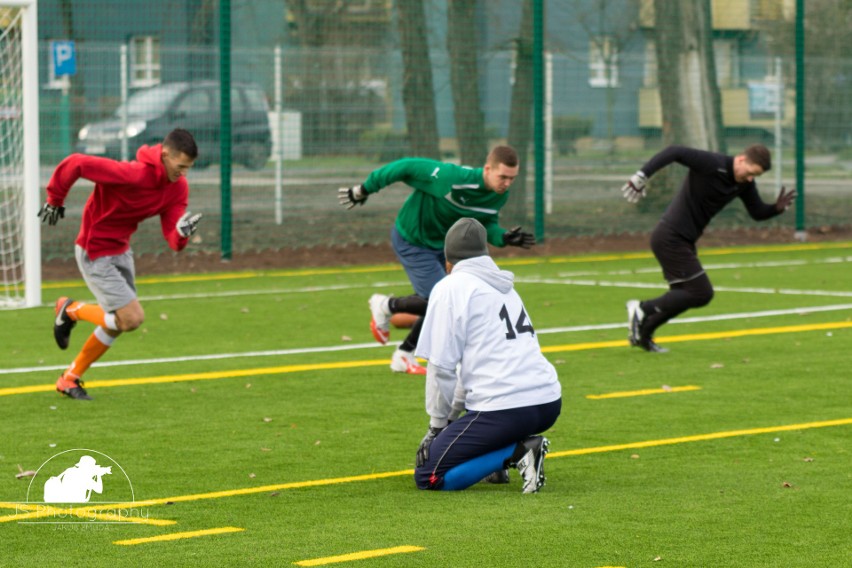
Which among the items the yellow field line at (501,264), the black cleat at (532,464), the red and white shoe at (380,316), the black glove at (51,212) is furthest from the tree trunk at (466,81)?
the black cleat at (532,464)

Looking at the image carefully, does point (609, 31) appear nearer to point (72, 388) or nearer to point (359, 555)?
point (72, 388)

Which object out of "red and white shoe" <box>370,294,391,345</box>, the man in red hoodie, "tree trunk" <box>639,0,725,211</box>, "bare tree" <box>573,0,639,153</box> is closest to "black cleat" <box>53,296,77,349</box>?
the man in red hoodie

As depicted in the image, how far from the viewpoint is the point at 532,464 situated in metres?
8.46

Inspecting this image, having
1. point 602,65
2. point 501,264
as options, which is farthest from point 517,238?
point 602,65

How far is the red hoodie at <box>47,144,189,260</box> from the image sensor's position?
1140cm

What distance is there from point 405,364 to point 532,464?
4606 mm

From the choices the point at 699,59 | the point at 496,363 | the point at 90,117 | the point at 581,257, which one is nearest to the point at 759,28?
the point at 699,59

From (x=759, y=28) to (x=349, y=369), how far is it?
53.8ft

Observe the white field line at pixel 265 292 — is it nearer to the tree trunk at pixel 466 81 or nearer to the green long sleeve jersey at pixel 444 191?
the tree trunk at pixel 466 81

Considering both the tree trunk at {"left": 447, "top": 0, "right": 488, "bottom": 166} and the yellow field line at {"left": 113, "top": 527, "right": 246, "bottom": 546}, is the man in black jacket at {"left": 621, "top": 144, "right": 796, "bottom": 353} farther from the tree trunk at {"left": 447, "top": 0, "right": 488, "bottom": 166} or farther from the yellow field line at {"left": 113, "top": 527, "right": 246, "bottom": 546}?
the tree trunk at {"left": 447, "top": 0, "right": 488, "bottom": 166}

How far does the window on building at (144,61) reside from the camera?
69.4ft

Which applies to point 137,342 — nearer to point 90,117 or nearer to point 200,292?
point 200,292

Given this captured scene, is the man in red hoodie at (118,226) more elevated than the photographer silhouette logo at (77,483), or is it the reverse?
the man in red hoodie at (118,226)

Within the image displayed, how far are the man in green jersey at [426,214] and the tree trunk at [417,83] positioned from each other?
10.8m
